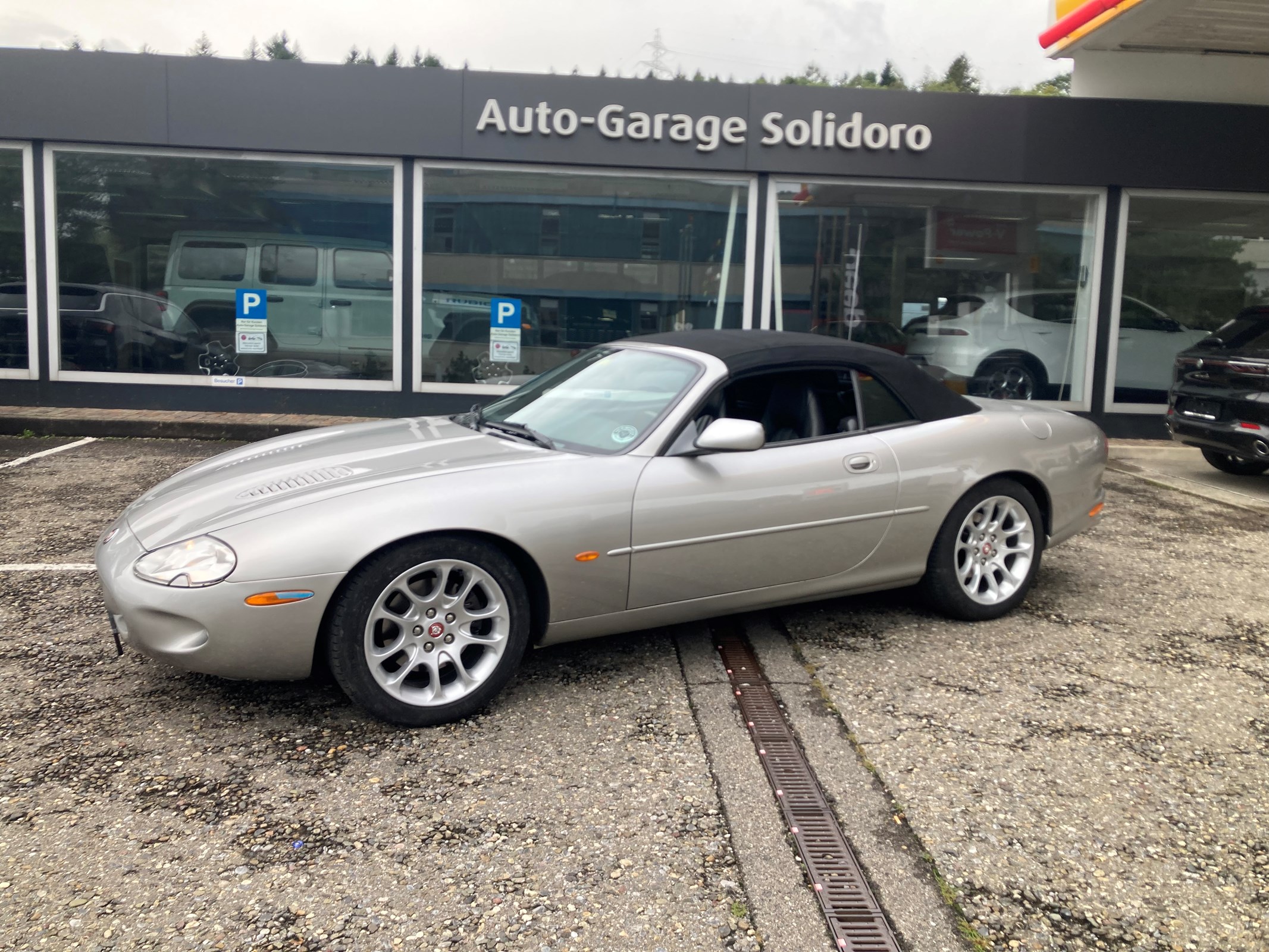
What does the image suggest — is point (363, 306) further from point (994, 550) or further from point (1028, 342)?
point (994, 550)

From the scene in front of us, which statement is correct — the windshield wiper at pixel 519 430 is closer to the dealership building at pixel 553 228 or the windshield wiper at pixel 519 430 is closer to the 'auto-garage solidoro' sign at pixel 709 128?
the dealership building at pixel 553 228

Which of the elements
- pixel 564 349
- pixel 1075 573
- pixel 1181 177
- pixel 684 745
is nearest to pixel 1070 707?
pixel 684 745

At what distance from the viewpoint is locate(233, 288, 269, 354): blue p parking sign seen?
35.1ft

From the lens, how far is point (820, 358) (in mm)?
4336

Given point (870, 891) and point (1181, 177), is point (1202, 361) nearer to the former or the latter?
point (1181, 177)

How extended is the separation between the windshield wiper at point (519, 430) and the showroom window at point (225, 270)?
6.66 meters

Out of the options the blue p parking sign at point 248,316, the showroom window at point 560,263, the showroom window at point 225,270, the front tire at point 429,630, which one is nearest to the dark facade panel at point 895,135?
the showroom window at point 560,263

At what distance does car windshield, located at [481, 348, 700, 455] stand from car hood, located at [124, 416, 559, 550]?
0.19 m

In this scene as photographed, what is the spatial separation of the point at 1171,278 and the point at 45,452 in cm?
1138

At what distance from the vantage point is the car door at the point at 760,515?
146 inches

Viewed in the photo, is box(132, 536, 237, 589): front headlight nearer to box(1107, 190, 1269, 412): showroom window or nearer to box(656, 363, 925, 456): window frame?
box(656, 363, 925, 456): window frame

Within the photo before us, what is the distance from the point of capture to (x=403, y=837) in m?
2.72

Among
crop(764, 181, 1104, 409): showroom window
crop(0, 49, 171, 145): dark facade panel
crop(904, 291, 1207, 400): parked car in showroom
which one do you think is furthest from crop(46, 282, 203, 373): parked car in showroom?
crop(904, 291, 1207, 400): parked car in showroom

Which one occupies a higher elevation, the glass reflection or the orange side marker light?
the glass reflection
